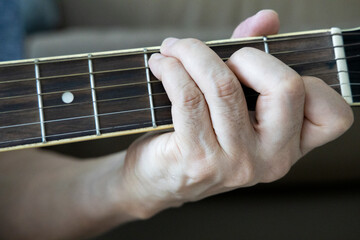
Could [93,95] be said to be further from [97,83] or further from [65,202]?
[65,202]

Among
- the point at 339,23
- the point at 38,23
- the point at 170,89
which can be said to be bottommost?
the point at 170,89

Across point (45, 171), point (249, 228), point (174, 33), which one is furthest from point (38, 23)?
point (249, 228)

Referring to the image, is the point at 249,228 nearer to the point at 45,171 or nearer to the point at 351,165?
the point at 351,165

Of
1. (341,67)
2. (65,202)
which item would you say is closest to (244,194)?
(65,202)

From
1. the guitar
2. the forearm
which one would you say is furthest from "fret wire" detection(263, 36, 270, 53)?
the forearm

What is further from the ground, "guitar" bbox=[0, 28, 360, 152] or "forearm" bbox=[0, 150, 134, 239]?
"guitar" bbox=[0, 28, 360, 152]

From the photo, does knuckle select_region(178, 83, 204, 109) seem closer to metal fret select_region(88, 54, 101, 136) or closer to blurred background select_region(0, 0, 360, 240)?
metal fret select_region(88, 54, 101, 136)

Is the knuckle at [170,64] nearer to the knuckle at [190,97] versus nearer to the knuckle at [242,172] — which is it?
the knuckle at [190,97]
